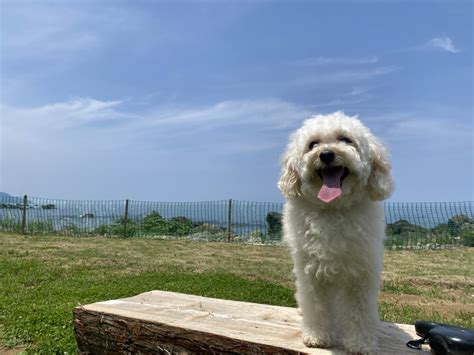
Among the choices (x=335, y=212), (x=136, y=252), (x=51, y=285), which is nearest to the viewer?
(x=335, y=212)

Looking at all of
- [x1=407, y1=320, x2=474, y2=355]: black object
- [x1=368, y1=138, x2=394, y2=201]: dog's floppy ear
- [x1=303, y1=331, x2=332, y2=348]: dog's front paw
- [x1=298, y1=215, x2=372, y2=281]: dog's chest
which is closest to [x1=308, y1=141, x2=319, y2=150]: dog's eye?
[x1=368, y1=138, x2=394, y2=201]: dog's floppy ear

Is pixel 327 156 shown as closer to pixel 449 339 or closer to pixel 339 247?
pixel 339 247

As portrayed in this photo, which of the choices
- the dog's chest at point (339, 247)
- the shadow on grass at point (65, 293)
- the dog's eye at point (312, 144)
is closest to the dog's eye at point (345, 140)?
the dog's eye at point (312, 144)

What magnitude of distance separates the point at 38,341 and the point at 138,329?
1630 mm

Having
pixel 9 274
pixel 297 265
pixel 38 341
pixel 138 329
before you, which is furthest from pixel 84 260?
pixel 297 265

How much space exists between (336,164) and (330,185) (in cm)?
13

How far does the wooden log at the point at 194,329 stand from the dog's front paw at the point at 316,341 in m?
0.05

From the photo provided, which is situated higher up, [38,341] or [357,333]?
[357,333]

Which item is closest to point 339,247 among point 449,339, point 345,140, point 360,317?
point 360,317

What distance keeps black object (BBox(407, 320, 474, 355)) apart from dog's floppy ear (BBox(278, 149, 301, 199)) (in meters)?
1.26

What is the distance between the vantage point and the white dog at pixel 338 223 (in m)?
2.84

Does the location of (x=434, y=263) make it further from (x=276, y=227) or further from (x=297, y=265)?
(x=297, y=265)

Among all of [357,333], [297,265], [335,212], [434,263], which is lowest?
[434,263]

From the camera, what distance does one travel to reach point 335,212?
9.59 feet
